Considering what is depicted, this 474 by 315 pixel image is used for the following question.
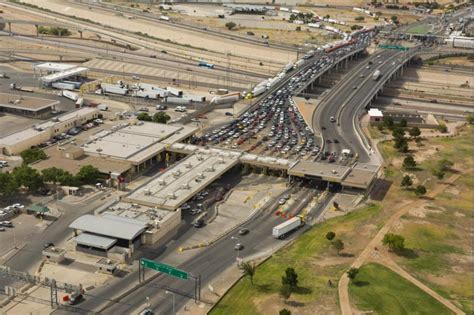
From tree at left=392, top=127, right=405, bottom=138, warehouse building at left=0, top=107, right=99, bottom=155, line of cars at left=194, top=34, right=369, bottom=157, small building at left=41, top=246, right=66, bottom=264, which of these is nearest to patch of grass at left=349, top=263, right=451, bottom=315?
small building at left=41, top=246, right=66, bottom=264

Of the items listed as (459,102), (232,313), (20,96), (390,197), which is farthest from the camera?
(459,102)

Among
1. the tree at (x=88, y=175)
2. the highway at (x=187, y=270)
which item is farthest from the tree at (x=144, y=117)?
the highway at (x=187, y=270)

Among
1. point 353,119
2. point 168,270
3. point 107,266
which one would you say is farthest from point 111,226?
point 353,119

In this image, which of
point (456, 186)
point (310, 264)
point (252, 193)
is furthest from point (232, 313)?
point (456, 186)

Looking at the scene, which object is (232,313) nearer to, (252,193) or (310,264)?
(310,264)

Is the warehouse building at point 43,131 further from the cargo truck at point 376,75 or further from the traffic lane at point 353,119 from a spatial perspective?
the cargo truck at point 376,75

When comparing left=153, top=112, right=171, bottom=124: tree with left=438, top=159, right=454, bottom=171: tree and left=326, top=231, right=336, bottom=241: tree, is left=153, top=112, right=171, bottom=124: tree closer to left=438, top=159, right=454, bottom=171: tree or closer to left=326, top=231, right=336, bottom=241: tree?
left=438, top=159, right=454, bottom=171: tree

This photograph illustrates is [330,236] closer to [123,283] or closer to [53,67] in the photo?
[123,283]
